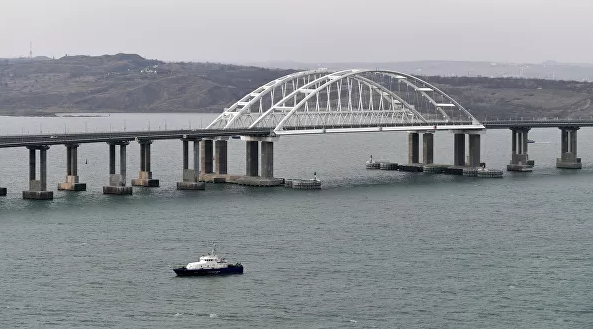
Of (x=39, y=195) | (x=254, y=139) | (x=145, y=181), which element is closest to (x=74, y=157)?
(x=39, y=195)

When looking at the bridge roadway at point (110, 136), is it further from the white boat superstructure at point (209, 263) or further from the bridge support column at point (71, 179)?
the white boat superstructure at point (209, 263)

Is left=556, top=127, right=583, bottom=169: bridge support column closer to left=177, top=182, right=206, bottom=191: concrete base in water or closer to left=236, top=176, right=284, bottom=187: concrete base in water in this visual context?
left=236, top=176, right=284, bottom=187: concrete base in water

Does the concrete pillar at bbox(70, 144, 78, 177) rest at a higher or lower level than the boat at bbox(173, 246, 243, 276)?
higher

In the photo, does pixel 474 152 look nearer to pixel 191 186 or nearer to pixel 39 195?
pixel 191 186

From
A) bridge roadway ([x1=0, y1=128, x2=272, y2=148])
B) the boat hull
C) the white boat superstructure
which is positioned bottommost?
the boat hull

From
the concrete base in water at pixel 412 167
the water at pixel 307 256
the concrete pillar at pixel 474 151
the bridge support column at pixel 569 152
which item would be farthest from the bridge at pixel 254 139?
the water at pixel 307 256

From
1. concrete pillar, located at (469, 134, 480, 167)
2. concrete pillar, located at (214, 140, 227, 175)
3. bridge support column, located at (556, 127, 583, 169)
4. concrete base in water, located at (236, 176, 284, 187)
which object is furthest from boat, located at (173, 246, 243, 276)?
bridge support column, located at (556, 127, 583, 169)

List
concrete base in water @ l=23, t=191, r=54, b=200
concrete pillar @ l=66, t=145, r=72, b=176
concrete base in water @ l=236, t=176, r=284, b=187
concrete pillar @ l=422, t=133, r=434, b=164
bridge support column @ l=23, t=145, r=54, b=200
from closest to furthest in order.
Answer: concrete base in water @ l=23, t=191, r=54, b=200
bridge support column @ l=23, t=145, r=54, b=200
concrete pillar @ l=66, t=145, r=72, b=176
concrete base in water @ l=236, t=176, r=284, b=187
concrete pillar @ l=422, t=133, r=434, b=164

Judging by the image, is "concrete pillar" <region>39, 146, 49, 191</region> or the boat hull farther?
"concrete pillar" <region>39, 146, 49, 191</region>

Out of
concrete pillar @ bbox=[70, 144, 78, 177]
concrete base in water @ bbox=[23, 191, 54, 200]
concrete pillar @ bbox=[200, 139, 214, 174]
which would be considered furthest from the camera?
concrete pillar @ bbox=[200, 139, 214, 174]
